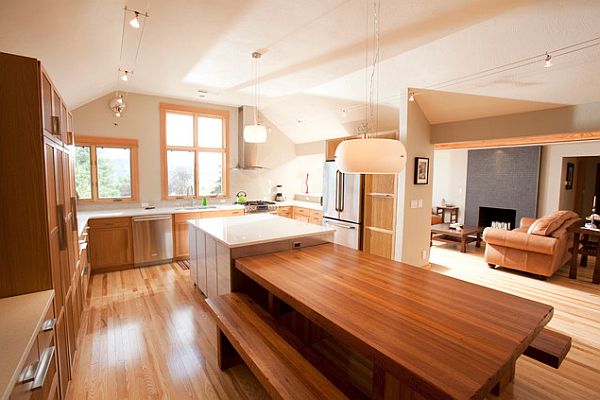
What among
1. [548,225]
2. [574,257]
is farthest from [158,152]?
[574,257]

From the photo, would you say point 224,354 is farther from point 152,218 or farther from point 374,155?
point 152,218

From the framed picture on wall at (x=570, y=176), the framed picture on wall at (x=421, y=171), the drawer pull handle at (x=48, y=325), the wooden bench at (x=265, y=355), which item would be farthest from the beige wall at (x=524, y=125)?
the drawer pull handle at (x=48, y=325)

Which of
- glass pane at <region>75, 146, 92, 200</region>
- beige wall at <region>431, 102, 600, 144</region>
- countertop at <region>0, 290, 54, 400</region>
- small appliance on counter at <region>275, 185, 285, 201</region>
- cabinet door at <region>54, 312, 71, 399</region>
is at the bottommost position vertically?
cabinet door at <region>54, 312, 71, 399</region>

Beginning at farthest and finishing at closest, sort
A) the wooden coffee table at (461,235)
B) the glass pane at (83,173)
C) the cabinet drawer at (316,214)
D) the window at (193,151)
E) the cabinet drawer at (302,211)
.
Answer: the cabinet drawer at (302,211)
the cabinet drawer at (316,214)
the wooden coffee table at (461,235)
the window at (193,151)
the glass pane at (83,173)

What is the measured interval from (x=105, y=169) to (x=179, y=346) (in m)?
3.73

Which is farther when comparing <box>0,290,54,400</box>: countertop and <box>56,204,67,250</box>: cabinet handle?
<box>56,204,67,250</box>: cabinet handle

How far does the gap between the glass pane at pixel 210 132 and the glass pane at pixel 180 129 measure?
6.9 inches

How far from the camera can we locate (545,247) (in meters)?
4.10

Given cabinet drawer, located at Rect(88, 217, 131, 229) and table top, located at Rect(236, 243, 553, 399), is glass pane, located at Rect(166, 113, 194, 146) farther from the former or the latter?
table top, located at Rect(236, 243, 553, 399)

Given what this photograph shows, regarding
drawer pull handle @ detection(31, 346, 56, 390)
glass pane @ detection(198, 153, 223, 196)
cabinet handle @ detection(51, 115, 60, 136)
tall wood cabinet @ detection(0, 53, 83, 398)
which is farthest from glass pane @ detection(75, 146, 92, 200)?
drawer pull handle @ detection(31, 346, 56, 390)

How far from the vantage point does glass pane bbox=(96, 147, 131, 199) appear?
487cm

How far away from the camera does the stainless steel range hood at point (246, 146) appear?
5.99 meters

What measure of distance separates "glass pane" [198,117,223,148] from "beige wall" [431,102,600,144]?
13.4ft

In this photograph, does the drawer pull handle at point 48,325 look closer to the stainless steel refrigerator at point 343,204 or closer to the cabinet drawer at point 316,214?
the stainless steel refrigerator at point 343,204
